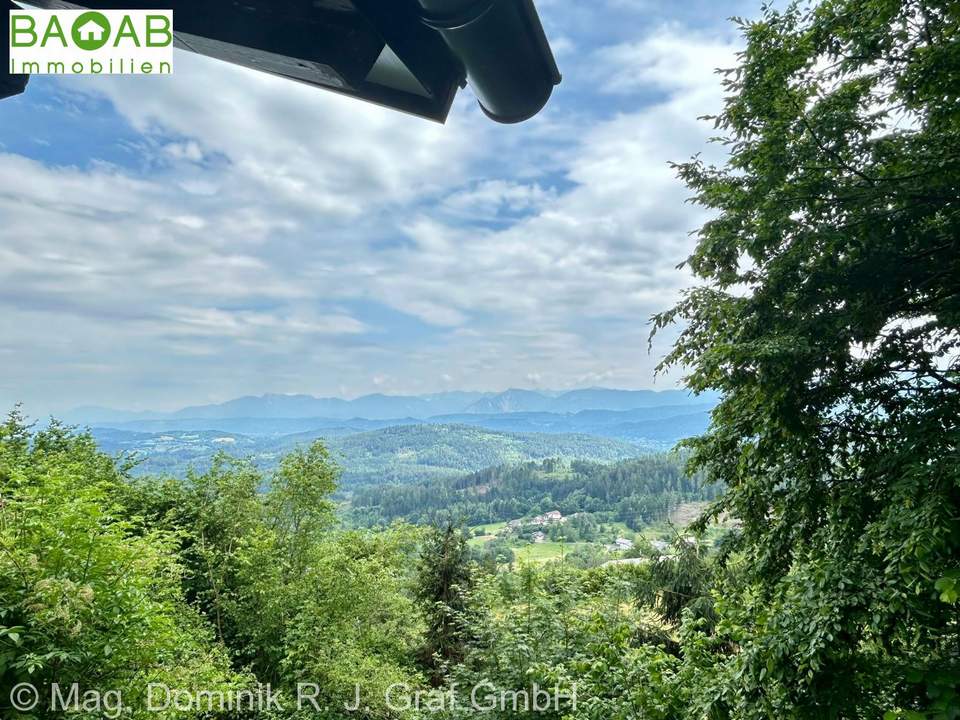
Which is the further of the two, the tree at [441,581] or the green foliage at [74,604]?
the tree at [441,581]

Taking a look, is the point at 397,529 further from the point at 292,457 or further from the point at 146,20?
the point at 146,20

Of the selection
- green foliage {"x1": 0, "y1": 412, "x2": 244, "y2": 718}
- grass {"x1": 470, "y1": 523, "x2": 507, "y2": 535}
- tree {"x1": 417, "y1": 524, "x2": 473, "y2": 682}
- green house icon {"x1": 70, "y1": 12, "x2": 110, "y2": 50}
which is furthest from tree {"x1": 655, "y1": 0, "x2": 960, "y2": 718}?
grass {"x1": 470, "y1": 523, "x2": 507, "y2": 535}

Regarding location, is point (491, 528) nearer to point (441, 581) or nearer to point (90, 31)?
point (441, 581)

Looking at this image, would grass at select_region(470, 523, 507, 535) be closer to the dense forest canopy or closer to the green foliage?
the green foliage

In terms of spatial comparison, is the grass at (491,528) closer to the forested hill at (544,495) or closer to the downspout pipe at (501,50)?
the forested hill at (544,495)

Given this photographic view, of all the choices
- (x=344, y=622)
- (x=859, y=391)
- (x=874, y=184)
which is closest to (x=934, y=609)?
(x=859, y=391)

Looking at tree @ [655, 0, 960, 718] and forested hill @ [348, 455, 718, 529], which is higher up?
tree @ [655, 0, 960, 718]

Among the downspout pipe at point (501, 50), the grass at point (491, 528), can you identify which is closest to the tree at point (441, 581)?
the downspout pipe at point (501, 50)

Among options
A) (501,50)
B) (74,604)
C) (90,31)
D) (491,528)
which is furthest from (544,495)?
(501,50)
